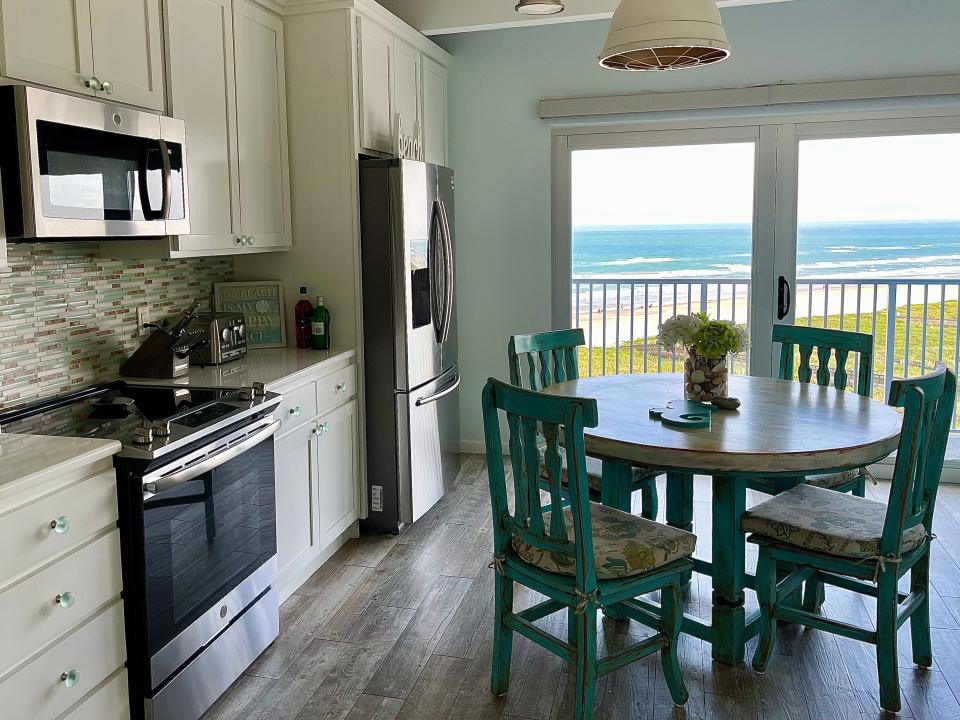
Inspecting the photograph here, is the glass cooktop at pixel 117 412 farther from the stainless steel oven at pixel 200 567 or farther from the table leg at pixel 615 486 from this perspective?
the table leg at pixel 615 486

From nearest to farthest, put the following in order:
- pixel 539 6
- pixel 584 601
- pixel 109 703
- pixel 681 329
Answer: pixel 109 703
pixel 584 601
pixel 539 6
pixel 681 329

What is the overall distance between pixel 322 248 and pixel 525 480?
180cm

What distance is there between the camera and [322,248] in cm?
381

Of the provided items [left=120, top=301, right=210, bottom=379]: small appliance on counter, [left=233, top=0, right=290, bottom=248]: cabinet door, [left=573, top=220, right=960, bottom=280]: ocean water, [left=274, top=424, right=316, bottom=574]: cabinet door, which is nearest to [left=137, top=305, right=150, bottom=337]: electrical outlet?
[left=120, top=301, right=210, bottom=379]: small appliance on counter

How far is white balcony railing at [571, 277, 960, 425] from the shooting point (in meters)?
4.80

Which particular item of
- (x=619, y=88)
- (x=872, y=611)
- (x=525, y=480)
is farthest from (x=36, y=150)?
(x=619, y=88)

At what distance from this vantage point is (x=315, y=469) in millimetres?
3416

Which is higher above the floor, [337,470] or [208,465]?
[208,465]

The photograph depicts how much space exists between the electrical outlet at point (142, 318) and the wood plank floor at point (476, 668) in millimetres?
1171

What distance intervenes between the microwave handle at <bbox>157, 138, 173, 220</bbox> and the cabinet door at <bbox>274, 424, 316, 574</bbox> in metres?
0.87

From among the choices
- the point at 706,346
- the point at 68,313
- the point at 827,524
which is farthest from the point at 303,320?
the point at 827,524

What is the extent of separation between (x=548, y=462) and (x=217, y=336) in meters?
1.62

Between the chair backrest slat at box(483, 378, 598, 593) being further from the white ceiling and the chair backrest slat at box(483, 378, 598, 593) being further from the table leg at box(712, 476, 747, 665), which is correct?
the white ceiling

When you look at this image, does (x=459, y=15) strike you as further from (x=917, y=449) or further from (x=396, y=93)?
(x=917, y=449)
